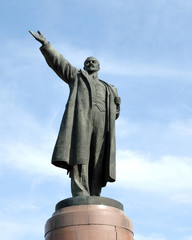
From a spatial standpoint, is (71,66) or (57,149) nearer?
(57,149)

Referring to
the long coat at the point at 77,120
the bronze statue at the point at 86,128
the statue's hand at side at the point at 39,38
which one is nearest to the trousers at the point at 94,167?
the bronze statue at the point at 86,128

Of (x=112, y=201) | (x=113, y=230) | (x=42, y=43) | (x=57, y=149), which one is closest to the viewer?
(x=113, y=230)

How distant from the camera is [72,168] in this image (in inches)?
384

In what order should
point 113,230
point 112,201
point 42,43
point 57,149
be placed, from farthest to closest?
point 42,43 → point 57,149 → point 112,201 → point 113,230

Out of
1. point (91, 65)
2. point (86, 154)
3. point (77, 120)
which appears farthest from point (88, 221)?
point (91, 65)

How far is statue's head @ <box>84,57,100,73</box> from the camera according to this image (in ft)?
36.5

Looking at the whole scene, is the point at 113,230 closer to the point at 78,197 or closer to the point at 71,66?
the point at 78,197

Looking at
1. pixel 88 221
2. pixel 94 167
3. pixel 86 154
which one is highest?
pixel 86 154

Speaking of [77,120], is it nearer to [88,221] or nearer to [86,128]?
[86,128]

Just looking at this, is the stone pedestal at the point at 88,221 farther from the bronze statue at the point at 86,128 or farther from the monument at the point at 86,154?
the bronze statue at the point at 86,128

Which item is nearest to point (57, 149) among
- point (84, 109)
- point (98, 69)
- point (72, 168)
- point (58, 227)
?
point (72, 168)

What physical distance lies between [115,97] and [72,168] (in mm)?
2327

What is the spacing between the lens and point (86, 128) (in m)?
10.1

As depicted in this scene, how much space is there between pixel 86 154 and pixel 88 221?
5.64 feet
